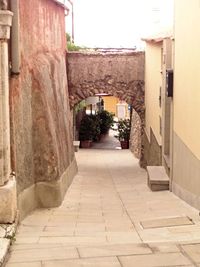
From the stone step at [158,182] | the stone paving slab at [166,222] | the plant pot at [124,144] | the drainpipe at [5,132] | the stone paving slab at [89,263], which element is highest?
the drainpipe at [5,132]

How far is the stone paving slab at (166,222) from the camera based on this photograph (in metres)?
6.35

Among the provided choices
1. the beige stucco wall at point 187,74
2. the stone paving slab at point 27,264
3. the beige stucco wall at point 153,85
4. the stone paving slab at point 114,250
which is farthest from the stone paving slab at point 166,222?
the beige stucco wall at point 153,85

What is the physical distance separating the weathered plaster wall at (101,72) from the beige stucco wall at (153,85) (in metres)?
0.69

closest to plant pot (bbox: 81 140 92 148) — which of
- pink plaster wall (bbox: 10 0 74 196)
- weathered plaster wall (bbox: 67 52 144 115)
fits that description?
weathered plaster wall (bbox: 67 52 144 115)

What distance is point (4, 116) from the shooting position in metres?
5.96

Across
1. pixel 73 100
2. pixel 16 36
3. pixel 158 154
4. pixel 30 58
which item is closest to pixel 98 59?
pixel 73 100

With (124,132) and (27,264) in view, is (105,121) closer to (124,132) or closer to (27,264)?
(124,132)

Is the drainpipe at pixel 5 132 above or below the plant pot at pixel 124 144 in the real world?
above

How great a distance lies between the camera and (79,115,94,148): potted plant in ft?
83.1

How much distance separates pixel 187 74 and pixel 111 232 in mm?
3726

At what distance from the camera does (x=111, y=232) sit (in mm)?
6078

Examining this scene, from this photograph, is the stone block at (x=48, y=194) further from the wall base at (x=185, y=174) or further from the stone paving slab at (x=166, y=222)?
the wall base at (x=185, y=174)

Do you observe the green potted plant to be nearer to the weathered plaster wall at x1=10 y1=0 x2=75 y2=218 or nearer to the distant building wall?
the distant building wall

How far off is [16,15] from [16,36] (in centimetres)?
27
